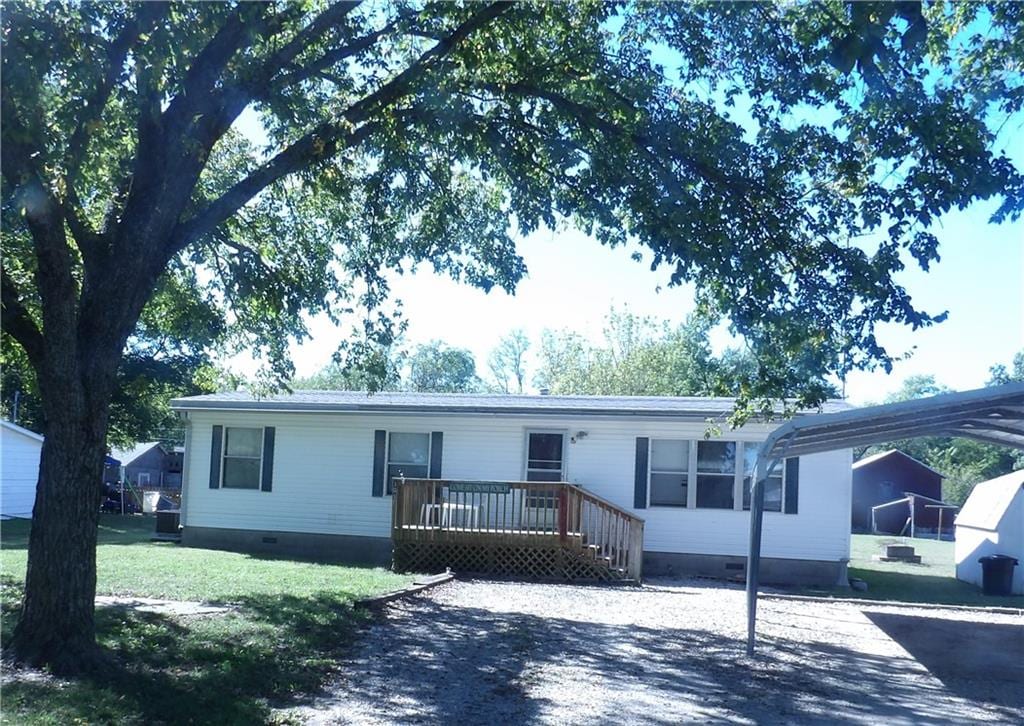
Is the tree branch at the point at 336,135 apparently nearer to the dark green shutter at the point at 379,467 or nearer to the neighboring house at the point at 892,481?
the dark green shutter at the point at 379,467

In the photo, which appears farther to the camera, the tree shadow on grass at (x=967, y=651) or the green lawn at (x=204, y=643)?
the tree shadow on grass at (x=967, y=651)

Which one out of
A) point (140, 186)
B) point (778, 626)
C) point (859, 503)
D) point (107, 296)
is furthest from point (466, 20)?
point (859, 503)

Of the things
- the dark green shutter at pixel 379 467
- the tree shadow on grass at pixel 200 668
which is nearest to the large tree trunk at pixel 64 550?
the tree shadow on grass at pixel 200 668

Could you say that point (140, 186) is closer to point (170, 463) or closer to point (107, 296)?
point (107, 296)

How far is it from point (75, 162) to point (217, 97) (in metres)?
1.48

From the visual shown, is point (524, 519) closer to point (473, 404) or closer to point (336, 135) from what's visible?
point (473, 404)

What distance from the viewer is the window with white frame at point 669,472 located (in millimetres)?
18359

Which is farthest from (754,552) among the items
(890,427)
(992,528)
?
(992,528)

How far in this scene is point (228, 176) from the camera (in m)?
13.5

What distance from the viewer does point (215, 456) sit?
804 inches

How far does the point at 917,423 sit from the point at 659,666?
423cm

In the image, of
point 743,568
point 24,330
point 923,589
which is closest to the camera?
point 24,330

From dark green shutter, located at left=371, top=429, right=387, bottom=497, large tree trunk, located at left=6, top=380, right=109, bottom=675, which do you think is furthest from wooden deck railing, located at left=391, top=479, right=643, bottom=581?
large tree trunk, located at left=6, top=380, right=109, bottom=675

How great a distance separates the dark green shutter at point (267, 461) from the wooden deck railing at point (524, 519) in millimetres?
3985
